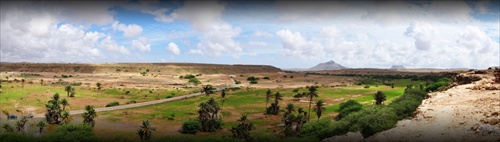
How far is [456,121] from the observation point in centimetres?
2769

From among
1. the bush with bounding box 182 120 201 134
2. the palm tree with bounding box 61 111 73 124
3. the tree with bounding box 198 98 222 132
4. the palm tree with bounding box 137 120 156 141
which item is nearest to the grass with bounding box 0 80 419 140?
the tree with bounding box 198 98 222 132

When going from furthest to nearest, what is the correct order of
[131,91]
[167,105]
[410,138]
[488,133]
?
[131,91]
[167,105]
[410,138]
[488,133]

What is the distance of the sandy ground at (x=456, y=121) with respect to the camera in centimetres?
2402

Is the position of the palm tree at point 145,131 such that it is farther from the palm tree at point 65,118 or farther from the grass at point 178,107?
the palm tree at point 65,118

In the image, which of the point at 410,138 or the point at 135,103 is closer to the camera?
the point at 410,138

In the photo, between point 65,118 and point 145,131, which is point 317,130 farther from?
point 65,118

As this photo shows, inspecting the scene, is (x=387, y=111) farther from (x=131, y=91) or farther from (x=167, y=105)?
(x=131, y=91)

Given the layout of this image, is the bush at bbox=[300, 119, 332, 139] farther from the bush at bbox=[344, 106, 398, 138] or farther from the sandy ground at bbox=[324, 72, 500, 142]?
the sandy ground at bbox=[324, 72, 500, 142]

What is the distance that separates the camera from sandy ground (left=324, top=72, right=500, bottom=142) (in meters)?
24.0

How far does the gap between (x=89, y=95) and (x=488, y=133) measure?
274 ft

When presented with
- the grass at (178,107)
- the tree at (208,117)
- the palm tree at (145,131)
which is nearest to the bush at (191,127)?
the tree at (208,117)

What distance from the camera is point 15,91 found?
82.5 m

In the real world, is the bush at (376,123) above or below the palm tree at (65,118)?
above

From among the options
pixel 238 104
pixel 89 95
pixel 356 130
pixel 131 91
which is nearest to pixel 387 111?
pixel 356 130
